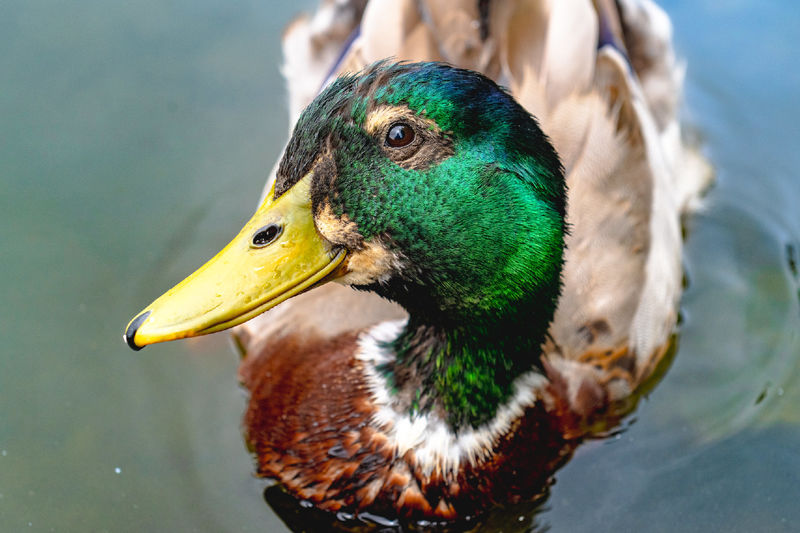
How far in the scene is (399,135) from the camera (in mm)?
1803

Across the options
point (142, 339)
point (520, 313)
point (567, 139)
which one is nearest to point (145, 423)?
point (142, 339)

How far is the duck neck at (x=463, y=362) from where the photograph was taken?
214 centimetres

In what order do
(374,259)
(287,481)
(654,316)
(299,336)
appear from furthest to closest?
(654,316), (299,336), (287,481), (374,259)

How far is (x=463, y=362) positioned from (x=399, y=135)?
0.67 metres

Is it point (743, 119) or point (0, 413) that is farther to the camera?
point (743, 119)

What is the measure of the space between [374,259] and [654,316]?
1.35 meters

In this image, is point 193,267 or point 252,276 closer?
point 252,276

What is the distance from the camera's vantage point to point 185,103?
12.6ft

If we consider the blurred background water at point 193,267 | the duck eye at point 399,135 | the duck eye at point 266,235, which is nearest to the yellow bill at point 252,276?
the duck eye at point 266,235

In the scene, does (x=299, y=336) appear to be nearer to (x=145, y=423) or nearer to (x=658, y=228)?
(x=145, y=423)

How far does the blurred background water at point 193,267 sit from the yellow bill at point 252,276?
0.96 m

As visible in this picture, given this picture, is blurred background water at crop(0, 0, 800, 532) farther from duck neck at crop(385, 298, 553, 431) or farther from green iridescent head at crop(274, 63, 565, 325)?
green iridescent head at crop(274, 63, 565, 325)

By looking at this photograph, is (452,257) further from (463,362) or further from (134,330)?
(134,330)

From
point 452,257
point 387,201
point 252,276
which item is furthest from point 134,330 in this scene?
point 452,257
